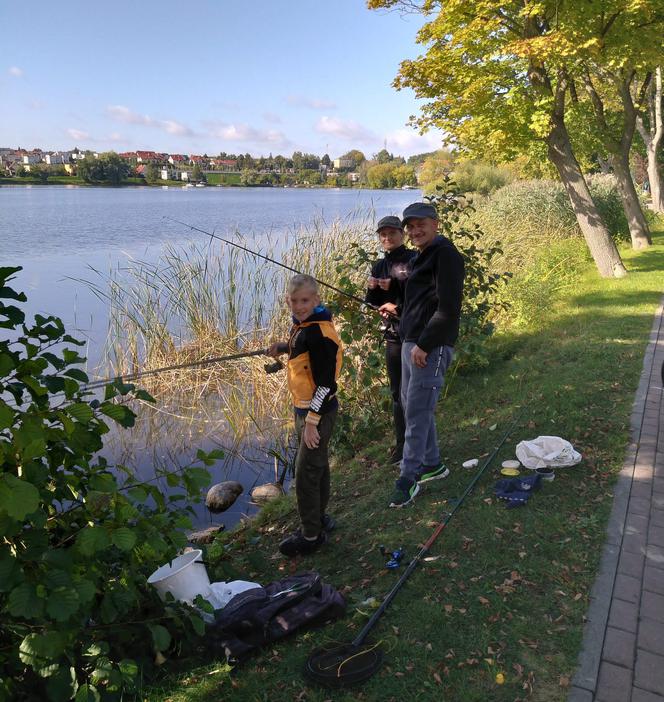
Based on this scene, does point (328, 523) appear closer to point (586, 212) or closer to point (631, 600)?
point (631, 600)

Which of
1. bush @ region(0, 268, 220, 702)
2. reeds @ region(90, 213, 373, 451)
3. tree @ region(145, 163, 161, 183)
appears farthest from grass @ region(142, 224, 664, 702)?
tree @ region(145, 163, 161, 183)

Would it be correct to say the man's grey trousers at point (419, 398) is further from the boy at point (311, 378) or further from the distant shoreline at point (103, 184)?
the distant shoreline at point (103, 184)

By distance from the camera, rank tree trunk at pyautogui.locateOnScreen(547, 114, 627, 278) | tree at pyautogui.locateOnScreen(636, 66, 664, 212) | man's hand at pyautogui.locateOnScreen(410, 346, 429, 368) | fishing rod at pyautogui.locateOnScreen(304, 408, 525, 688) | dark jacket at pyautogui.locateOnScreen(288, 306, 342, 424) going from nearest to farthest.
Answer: fishing rod at pyautogui.locateOnScreen(304, 408, 525, 688) < dark jacket at pyautogui.locateOnScreen(288, 306, 342, 424) < man's hand at pyautogui.locateOnScreen(410, 346, 429, 368) < tree trunk at pyautogui.locateOnScreen(547, 114, 627, 278) < tree at pyautogui.locateOnScreen(636, 66, 664, 212)

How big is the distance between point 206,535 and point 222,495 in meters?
0.81

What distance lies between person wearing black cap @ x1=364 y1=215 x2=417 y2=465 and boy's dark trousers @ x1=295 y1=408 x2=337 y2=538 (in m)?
1.19

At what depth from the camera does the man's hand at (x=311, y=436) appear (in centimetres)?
336

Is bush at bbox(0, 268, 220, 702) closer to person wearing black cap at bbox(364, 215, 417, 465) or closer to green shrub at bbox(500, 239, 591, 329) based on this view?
person wearing black cap at bbox(364, 215, 417, 465)

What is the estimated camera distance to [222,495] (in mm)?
5812

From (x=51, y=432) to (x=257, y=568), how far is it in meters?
2.03

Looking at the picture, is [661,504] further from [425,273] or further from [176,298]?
[176,298]

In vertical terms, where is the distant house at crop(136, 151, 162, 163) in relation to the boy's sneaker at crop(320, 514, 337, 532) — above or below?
above

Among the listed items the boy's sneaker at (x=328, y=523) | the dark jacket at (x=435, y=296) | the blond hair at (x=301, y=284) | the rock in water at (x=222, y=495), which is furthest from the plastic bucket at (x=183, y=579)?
the rock in water at (x=222, y=495)

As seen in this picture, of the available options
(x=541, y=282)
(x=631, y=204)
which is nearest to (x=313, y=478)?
(x=541, y=282)

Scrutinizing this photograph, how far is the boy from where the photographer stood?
3320mm
